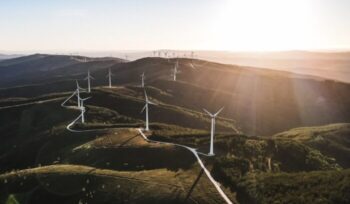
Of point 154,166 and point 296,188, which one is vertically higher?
point 296,188

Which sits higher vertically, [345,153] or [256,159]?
[256,159]

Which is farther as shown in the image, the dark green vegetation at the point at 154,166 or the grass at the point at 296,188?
the dark green vegetation at the point at 154,166

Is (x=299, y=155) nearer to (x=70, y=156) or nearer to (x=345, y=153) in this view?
(x=345, y=153)

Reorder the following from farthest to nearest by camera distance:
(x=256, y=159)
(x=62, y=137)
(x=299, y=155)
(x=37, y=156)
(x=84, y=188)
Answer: (x=62, y=137) → (x=37, y=156) → (x=299, y=155) → (x=256, y=159) → (x=84, y=188)

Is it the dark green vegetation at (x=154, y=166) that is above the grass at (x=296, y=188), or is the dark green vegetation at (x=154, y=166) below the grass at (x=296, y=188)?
below

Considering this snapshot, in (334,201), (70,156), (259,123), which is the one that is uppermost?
(334,201)

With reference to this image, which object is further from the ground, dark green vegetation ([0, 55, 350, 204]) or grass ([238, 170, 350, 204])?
grass ([238, 170, 350, 204])

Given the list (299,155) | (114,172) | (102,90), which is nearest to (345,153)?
(299,155)

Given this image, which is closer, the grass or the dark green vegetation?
the grass

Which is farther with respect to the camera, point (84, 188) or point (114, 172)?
point (114, 172)

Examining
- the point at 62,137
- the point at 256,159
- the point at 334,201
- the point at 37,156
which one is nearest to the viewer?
the point at 334,201

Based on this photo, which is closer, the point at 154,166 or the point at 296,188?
the point at 296,188
